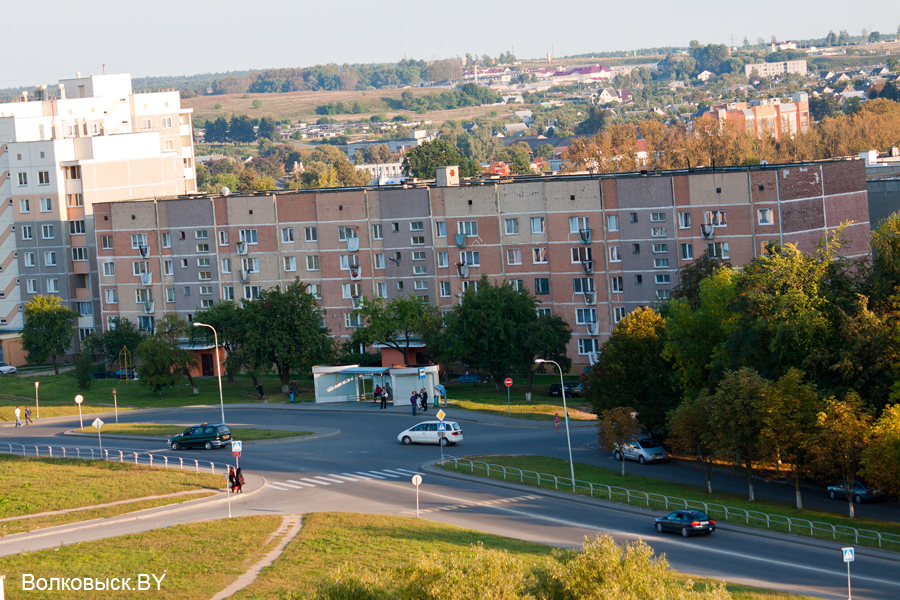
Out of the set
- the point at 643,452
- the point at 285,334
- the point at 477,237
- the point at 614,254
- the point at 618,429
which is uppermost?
the point at 477,237

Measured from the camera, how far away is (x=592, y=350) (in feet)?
289

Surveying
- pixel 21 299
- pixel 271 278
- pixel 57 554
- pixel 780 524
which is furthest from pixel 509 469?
pixel 21 299

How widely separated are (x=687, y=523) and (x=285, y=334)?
46.2m

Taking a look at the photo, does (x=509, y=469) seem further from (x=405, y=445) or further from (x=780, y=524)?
(x=780, y=524)

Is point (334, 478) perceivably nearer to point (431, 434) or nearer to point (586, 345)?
point (431, 434)

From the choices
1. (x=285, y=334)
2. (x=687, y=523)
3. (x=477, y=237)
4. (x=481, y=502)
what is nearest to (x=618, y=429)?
(x=481, y=502)

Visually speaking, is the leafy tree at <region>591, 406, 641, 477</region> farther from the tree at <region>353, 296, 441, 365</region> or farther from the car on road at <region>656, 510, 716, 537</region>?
the tree at <region>353, 296, 441, 365</region>

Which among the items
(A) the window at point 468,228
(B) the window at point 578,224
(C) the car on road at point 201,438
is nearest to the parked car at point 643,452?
(C) the car on road at point 201,438

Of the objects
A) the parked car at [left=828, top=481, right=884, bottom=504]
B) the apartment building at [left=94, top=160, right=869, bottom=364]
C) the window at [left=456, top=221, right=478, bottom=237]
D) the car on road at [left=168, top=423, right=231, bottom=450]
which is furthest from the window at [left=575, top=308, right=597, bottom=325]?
the parked car at [left=828, top=481, right=884, bottom=504]

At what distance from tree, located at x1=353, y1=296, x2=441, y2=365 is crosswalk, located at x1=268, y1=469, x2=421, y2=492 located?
31235mm

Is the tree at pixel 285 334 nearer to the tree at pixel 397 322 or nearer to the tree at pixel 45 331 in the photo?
the tree at pixel 397 322

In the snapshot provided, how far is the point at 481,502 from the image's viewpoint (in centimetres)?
4362

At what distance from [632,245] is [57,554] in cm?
6110

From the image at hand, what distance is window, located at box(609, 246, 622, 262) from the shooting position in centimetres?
8681
